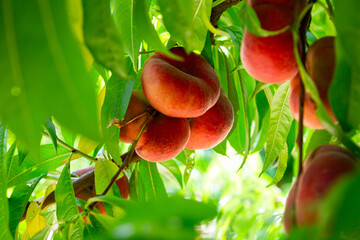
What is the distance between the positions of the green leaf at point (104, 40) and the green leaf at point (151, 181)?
0.49m

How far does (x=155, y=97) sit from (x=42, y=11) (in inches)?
11.2

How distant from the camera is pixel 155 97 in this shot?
0.61 meters

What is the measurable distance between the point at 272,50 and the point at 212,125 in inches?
11.0

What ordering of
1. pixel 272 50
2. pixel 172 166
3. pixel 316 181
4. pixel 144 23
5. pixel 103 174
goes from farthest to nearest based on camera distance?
pixel 172 166
pixel 103 174
pixel 144 23
pixel 272 50
pixel 316 181

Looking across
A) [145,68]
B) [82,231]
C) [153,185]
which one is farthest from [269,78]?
[153,185]

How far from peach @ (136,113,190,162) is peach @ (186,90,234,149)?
4cm

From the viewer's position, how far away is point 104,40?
0.40 metres

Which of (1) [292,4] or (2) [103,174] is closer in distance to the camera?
(1) [292,4]

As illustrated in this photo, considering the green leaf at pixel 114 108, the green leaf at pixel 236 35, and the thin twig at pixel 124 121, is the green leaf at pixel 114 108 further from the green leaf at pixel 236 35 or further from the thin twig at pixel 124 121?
the green leaf at pixel 236 35

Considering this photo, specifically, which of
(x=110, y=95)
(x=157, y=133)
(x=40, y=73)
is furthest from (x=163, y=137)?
(x=40, y=73)

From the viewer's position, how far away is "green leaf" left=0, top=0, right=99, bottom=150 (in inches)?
11.8

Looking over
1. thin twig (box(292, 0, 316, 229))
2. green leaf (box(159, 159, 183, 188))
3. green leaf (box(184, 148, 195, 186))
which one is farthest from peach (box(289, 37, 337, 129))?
green leaf (box(159, 159, 183, 188))

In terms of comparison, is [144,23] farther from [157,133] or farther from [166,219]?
[166,219]

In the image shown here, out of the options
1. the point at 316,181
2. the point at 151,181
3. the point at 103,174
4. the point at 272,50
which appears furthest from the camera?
the point at 151,181
